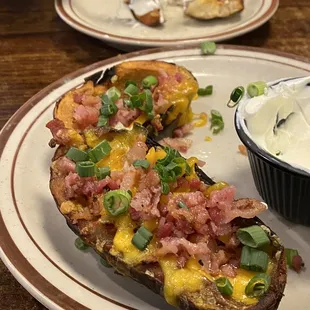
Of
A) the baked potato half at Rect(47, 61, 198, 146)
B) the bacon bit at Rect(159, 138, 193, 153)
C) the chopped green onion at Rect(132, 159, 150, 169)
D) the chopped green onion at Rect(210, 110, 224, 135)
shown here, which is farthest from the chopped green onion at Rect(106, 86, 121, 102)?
the chopped green onion at Rect(132, 159, 150, 169)

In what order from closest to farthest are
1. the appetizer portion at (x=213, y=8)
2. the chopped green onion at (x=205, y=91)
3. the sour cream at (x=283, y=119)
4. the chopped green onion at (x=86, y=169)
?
the chopped green onion at (x=86, y=169) < the sour cream at (x=283, y=119) < the chopped green onion at (x=205, y=91) < the appetizer portion at (x=213, y=8)

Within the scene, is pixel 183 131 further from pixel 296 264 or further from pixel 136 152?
pixel 296 264

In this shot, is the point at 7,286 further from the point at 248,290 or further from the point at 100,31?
the point at 100,31

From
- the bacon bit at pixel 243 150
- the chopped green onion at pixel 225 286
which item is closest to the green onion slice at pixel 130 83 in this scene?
the bacon bit at pixel 243 150

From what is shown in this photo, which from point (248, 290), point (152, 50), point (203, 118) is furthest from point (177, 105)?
point (248, 290)

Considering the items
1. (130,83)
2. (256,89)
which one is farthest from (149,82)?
(256,89)

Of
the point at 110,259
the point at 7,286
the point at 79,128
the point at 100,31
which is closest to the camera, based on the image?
the point at 110,259

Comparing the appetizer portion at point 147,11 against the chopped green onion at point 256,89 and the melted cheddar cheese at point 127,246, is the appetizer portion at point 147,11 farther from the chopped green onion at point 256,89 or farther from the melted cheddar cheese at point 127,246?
the melted cheddar cheese at point 127,246
